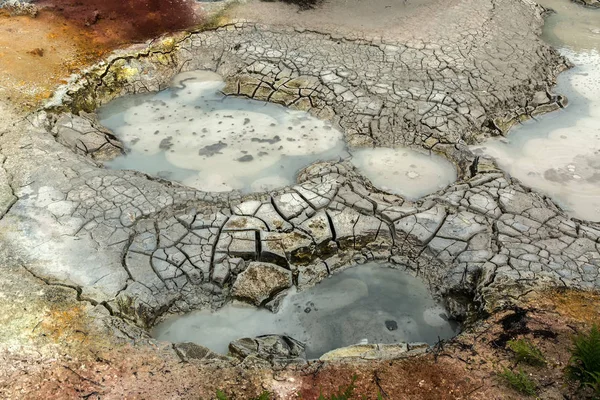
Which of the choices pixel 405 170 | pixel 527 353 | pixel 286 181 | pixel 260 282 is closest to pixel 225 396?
pixel 260 282

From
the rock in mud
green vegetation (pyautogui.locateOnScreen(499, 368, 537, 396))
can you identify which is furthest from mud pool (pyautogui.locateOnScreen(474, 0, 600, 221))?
the rock in mud

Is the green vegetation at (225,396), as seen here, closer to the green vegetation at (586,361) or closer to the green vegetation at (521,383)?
the green vegetation at (521,383)

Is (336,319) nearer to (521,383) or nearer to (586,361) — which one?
(521,383)

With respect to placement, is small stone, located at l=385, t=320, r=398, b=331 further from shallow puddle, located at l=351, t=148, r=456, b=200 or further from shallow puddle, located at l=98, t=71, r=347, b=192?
shallow puddle, located at l=98, t=71, r=347, b=192

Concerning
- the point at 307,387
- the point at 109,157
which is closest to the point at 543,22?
the point at 109,157

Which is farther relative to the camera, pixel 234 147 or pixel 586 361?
pixel 234 147

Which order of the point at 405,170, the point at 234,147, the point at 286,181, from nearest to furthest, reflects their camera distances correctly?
the point at 286,181 < the point at 405,170 < the point at 234,147
